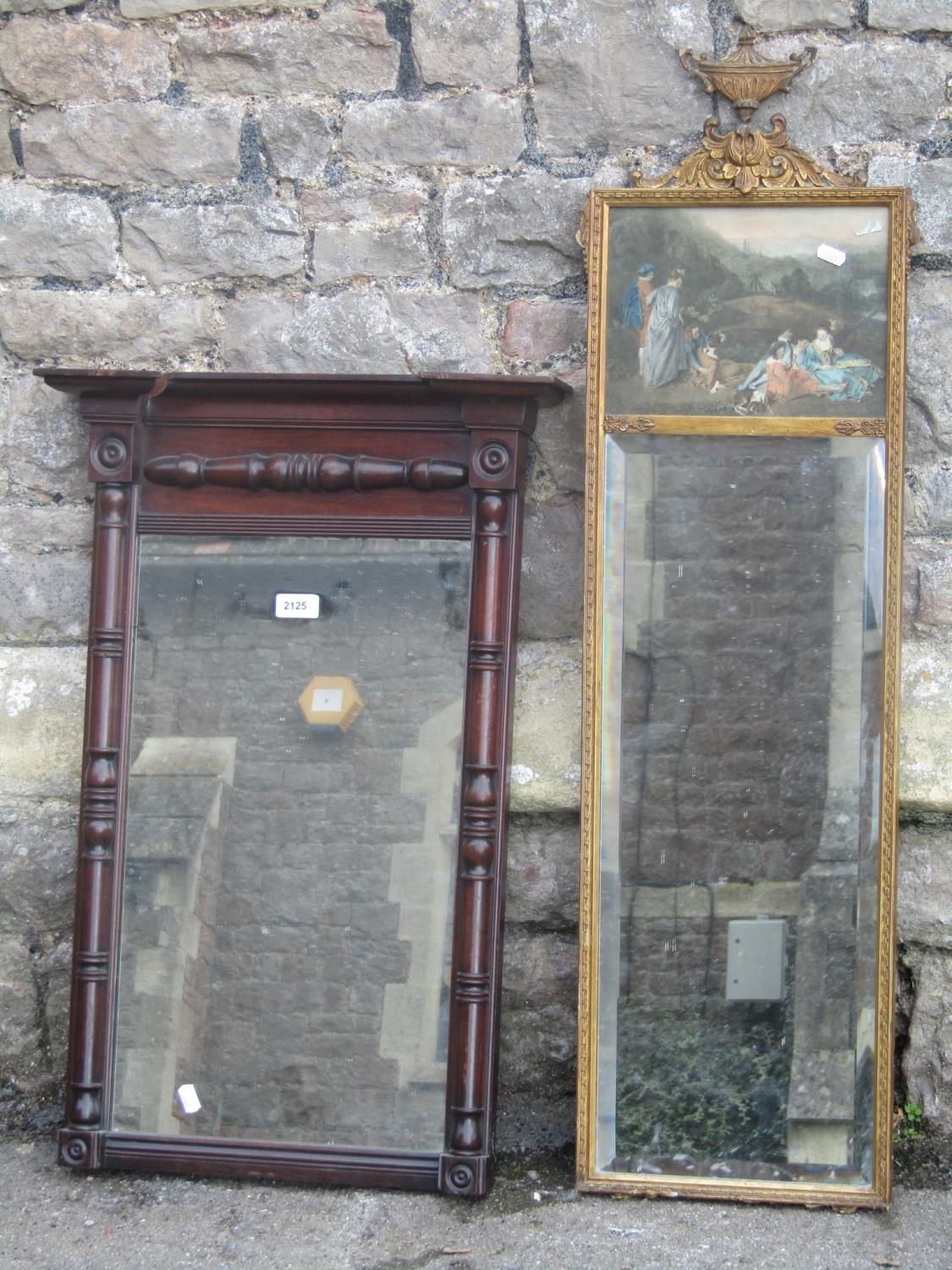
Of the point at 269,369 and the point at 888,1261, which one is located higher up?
the point at 269,369

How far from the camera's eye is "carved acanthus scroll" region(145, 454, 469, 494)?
2785 millimetres

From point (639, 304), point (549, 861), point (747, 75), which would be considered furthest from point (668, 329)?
point (549, 861)

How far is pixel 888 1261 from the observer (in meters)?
2.46

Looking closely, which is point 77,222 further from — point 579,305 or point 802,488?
point 802,488

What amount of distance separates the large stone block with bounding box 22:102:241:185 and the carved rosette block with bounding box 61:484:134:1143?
715 mm

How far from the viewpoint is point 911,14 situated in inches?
111

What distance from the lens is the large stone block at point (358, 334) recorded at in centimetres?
295

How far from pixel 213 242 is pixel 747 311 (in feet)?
3.79

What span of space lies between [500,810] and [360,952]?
399 mm

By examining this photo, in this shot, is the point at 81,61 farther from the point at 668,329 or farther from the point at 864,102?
the point at 864,102

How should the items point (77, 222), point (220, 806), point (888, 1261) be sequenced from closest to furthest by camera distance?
1. point (888, 1261)
2. point (220, 806)
3. point (77, 222)

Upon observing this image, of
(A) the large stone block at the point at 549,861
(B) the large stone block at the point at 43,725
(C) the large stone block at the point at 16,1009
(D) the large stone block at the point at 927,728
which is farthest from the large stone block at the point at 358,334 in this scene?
(C) the large stone block at the point at 16,1009

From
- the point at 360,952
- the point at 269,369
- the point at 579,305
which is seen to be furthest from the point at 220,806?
the point at 579,305

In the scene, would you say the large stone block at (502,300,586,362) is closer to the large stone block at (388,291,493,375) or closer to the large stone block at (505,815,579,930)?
the large stone block at (388,291,493,375)
